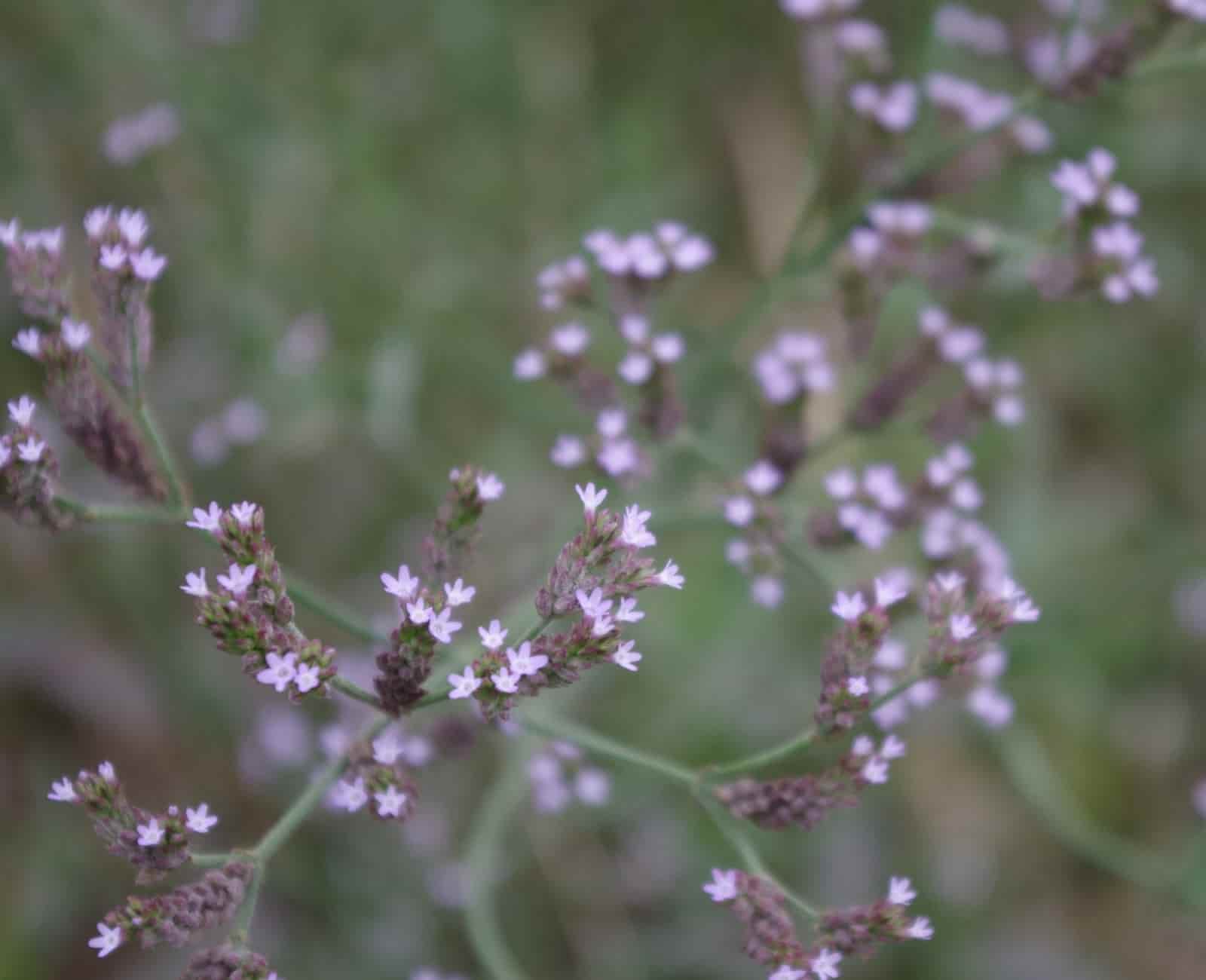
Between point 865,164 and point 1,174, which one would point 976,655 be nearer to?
point 865,164

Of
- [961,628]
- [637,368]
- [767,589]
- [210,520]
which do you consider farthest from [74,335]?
[961,628]

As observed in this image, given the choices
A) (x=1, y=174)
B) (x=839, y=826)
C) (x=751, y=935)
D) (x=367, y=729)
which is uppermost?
(x=1, y=174)

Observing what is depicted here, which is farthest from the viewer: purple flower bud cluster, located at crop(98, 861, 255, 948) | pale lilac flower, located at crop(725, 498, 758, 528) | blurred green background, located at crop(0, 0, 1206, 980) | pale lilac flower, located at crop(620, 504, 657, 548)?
blurred green background, located at crop(0, 0, 1206, 980)

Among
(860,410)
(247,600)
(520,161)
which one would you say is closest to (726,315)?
(520,161)

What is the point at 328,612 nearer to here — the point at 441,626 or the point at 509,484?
the point at 441,626

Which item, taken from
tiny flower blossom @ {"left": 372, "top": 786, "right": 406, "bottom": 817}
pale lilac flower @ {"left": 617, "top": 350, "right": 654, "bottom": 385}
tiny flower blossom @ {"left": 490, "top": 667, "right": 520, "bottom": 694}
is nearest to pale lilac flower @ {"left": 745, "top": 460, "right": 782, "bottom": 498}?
pale lilac flower @ {"left": 617, "top": 350, "right": 654, "bottom": 385}

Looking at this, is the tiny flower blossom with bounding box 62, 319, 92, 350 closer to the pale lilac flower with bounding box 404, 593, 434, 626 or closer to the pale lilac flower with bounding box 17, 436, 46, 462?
the pale lilac flower with bounding box 17, 436, 46, 462
